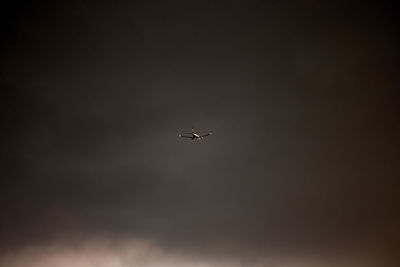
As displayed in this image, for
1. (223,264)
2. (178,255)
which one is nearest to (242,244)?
(223,264)

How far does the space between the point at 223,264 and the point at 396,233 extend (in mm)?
22212

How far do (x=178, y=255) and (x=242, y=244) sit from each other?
28.7 ft

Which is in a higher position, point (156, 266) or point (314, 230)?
point (314, 230)

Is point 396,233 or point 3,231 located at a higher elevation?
point 396,233

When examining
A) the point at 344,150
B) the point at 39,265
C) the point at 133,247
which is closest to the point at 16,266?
the point at 39,265

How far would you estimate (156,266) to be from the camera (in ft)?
174

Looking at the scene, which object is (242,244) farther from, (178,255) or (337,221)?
(337,221)

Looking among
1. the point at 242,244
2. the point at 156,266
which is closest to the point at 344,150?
the point at 242,244

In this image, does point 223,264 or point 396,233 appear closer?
point 396,233

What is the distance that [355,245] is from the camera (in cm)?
4962

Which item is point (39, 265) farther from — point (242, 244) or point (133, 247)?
point (242, 244)

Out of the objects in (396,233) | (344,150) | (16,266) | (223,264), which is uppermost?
(344,150)

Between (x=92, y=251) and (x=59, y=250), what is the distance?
4400 mm

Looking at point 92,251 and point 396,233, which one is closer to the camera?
point 396,233
